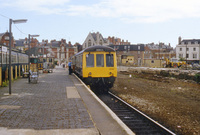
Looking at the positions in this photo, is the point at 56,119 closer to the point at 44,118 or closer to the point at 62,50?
the point at 44,118

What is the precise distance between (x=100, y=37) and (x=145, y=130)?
3411 inches

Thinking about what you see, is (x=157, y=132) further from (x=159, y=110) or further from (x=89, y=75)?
(x=89, y=75)

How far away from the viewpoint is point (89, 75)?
53.8 feet

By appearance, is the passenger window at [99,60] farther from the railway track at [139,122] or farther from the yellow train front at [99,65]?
the railway track at [139,122]

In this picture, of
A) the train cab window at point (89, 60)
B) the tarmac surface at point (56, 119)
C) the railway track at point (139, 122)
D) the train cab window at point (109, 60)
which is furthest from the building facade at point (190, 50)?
the tarmac surface at point (56, 119)

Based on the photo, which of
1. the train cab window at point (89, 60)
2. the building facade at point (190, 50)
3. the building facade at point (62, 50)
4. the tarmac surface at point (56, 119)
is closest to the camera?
the tarmac surface at point (56, 119)

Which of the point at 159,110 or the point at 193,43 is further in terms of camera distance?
the point at 193,43

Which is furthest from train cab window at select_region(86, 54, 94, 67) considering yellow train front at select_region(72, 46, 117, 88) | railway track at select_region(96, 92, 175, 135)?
→ railway track at select_region(96, 92, 175, 135)

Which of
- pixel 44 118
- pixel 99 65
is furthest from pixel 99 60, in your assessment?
pixel 44 118

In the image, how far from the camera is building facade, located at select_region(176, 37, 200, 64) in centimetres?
8525

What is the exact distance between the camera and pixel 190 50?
86750 millimetres

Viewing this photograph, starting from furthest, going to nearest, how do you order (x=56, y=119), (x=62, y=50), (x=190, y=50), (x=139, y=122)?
(x=62, y=50)
(x=190, y=50)
(x=139, y=122)
(x=56, y=119)

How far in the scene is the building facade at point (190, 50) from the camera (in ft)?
280

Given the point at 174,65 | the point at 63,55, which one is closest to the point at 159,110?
the point at 174,65
